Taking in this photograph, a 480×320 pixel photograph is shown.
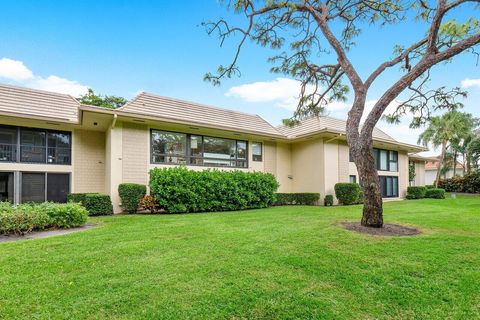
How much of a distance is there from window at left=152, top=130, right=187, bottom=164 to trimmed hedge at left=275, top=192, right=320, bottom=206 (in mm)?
5906

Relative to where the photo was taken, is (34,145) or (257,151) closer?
(34,145)

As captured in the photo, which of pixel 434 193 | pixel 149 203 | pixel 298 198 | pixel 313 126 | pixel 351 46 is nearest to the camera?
pixel 351 46

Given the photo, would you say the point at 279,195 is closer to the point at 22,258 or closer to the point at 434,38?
the point at 434,38

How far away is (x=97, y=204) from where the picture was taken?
35.2 ft

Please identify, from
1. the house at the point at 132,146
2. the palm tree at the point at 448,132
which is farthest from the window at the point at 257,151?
the palm tree at the point at 448,132

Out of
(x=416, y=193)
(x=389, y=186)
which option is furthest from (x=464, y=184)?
(x=389, y=186)

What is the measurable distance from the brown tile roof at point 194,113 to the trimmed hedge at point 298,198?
349 cm

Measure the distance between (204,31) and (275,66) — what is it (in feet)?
9.48

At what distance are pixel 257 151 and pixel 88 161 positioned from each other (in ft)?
28.6

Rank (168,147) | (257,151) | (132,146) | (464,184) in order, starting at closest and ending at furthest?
(132,146)
(168,147)
(257,151)
(464,184)

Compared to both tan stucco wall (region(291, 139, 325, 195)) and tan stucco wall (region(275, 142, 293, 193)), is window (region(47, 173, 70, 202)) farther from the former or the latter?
tan stucco wall (region(291, 139, 325, 195))

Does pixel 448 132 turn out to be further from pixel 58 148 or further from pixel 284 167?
pixel 58 148

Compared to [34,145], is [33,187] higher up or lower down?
lower down

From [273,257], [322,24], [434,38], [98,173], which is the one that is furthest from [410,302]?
[98,173]
